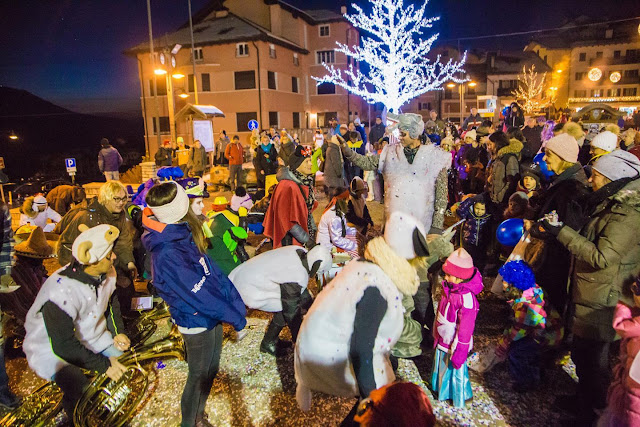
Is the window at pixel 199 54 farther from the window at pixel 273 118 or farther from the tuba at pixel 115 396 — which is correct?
the tuba at pixel 115 396

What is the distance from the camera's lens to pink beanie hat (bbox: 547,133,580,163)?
365 centimetres

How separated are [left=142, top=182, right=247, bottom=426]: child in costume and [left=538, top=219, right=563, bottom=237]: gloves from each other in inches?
92.7

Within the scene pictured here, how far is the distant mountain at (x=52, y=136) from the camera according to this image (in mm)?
34250

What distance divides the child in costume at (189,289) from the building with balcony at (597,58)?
64.5 meters

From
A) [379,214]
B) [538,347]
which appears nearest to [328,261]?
[538,347]

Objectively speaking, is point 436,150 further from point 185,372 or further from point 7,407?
point 7,407

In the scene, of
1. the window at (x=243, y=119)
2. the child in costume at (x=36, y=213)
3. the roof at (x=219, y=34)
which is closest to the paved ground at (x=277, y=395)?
the child in costume at (x=36, y=213)

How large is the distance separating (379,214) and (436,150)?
5744mm

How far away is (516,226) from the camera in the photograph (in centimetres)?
466

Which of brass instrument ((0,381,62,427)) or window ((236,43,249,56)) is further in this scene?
window ((236,43,249,56))

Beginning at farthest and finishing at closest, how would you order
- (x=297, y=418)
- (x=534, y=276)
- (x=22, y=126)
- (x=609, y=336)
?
(x=22, y=126) → (x=534, y=276) → (x=297, y=418) → (x=609, y=336)

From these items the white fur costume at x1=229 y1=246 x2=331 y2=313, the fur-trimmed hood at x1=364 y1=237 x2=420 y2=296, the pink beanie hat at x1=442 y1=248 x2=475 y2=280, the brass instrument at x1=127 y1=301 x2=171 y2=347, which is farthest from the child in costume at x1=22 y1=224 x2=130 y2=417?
the pink beanie hat at x1=442 y1=248 x2=475 y2=280

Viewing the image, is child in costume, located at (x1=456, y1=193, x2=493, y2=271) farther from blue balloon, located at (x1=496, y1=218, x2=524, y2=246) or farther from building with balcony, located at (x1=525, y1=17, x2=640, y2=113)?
building with balcony, located at (x1=525, y1=17, x2=640, y2=113)

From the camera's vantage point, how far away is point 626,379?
7.41 feet
